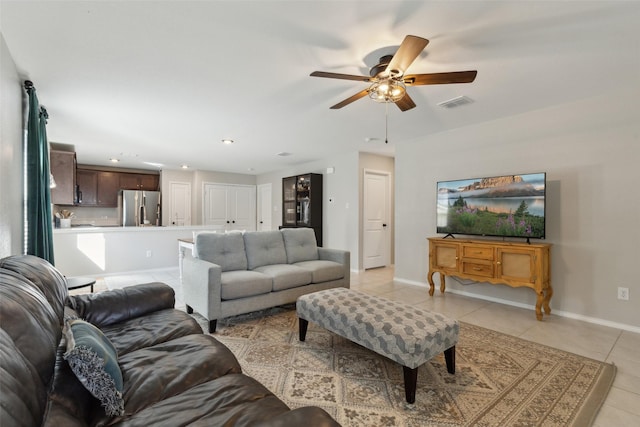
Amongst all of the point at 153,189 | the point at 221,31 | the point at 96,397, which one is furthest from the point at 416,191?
the point at 153,189

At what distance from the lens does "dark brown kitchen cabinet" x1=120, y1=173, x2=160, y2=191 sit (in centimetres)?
755

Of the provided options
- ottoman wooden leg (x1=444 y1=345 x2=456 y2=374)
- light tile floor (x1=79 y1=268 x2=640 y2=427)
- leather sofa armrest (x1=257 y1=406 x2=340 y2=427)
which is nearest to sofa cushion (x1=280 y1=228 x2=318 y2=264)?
light tile floor (x1=79 y1=268 x2=640 y2=427)

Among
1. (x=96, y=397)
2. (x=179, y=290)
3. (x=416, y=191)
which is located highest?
(x=416, y=191)

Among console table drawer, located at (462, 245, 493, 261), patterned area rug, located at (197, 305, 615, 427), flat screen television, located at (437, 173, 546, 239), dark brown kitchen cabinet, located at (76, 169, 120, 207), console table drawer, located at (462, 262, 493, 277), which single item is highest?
dark brown kitchen cabinet, located at (76, 169, 120, 207)

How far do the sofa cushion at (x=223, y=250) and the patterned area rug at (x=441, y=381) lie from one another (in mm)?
834

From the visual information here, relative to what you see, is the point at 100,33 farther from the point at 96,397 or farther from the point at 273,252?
the point at 273,252

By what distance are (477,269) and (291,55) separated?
10.2ft

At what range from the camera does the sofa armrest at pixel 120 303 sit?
1.90 metres

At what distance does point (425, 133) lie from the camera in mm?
4367

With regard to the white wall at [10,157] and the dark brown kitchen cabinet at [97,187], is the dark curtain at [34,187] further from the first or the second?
the dark brown kitchen cabinet at [97,187]

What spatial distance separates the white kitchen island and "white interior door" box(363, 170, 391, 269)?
372cm

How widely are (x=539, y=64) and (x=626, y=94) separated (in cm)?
134

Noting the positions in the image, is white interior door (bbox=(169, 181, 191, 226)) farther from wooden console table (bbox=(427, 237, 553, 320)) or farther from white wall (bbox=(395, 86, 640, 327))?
white wall (bbox=(395, 86, 640, 327))

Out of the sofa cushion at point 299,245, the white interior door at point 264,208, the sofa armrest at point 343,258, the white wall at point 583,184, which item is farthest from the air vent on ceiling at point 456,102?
the white interior door at point 264,208
